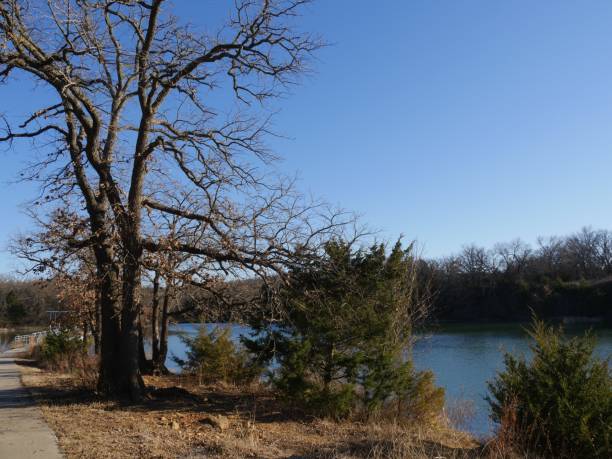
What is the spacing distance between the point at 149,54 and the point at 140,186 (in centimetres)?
276

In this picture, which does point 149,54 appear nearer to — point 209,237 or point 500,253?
point 209,237

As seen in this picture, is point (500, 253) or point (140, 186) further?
point (500, 253)

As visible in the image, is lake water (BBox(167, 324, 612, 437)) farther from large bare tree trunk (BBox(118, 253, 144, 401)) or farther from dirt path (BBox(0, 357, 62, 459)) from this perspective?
dirt path (BBox(0, 357, 62, 459))

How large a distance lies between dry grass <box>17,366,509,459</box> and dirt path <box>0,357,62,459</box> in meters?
0.20

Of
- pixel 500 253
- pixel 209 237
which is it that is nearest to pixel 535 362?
pixel 209 237

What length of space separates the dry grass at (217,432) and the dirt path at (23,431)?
20cm

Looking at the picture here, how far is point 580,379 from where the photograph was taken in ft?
32.5

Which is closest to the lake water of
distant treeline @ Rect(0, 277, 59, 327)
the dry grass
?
the dry grass

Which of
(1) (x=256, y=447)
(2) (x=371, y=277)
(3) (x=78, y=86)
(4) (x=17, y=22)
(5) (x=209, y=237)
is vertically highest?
(4) (x=17, y=22)

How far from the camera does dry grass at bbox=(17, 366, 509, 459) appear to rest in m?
7.91

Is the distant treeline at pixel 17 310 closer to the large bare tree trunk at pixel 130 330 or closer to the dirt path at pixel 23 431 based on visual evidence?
the dirt path at pixel 23 431

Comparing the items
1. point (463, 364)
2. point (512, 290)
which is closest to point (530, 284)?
point (512, 290)

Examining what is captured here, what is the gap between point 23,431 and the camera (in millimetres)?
8766

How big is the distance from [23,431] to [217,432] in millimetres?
2884
